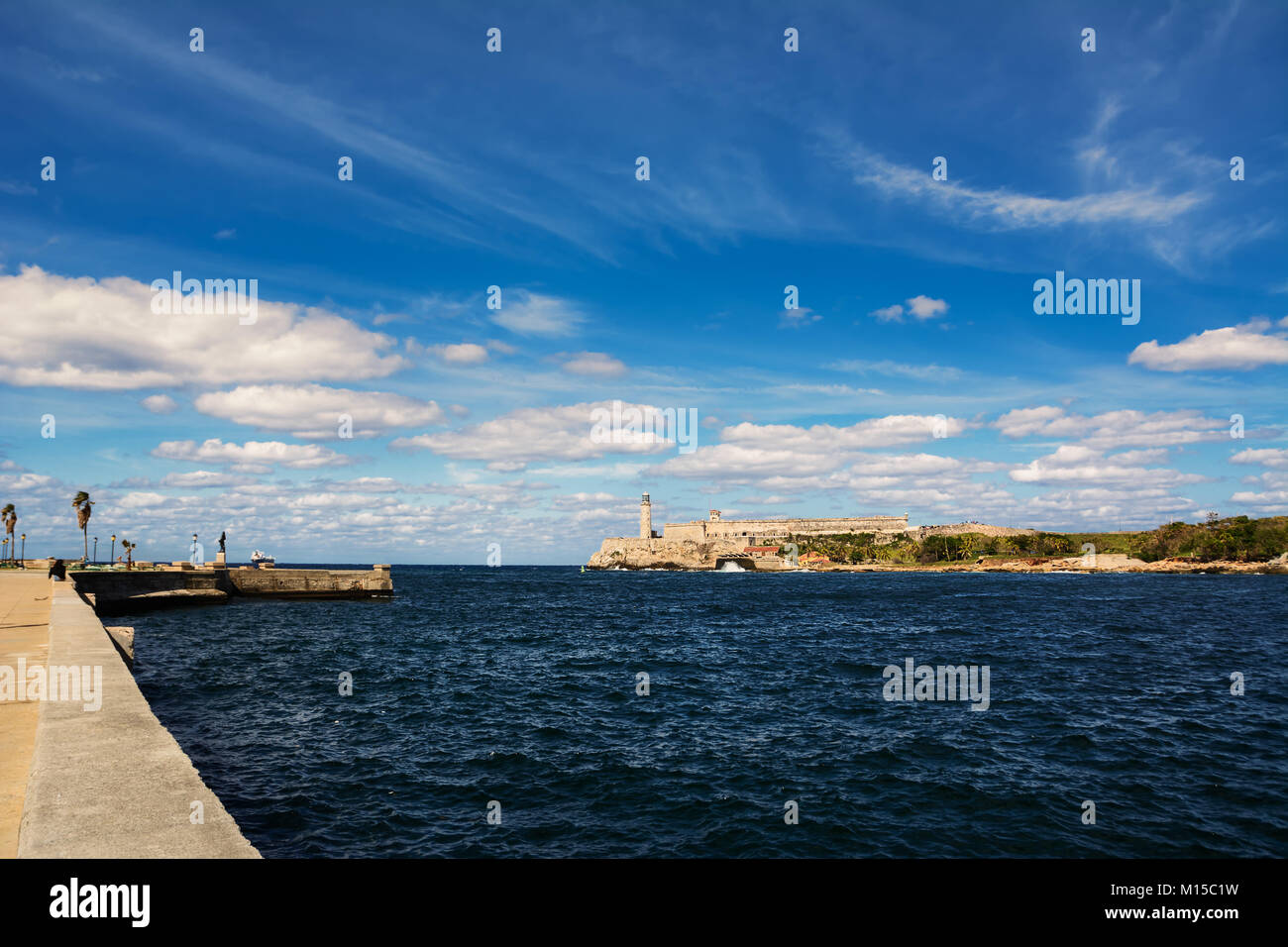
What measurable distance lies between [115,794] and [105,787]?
32cm

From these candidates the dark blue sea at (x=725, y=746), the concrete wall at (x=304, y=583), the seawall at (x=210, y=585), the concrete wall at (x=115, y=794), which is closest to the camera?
the concrete wall at (x=115, y=794)

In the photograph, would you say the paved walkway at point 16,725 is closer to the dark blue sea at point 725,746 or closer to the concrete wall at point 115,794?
the concrete wall at point 115,794

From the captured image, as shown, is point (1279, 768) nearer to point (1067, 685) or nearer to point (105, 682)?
point (1067, 685)

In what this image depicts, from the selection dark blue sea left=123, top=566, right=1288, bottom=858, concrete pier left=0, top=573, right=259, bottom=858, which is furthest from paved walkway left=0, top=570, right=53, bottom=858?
dark blue sea left=123, top=566, right=1288, bottom=858

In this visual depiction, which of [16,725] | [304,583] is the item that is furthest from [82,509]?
[16,725]

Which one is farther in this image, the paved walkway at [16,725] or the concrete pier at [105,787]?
the paved walkway at [16,725]

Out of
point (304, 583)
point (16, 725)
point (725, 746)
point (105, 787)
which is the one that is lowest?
point (304, 583)

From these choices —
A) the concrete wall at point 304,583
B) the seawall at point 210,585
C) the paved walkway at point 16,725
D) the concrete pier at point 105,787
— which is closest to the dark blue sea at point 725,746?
the paved walkway at point 16,725

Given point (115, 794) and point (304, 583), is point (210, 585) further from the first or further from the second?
point (115, 794)

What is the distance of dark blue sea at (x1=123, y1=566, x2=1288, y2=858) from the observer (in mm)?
12727

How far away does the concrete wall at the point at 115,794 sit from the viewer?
5297 millimetres

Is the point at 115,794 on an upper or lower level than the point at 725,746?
upper

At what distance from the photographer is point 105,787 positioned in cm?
659
